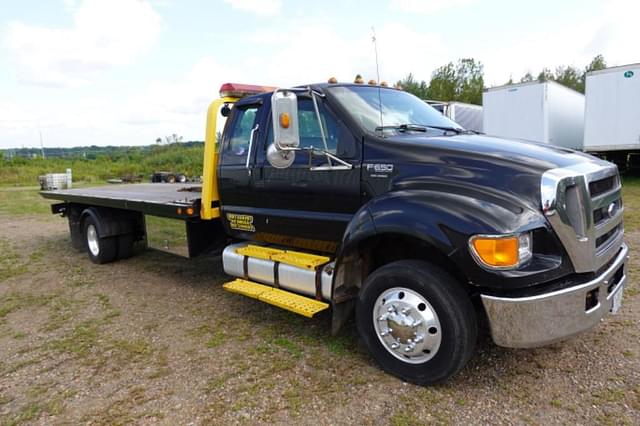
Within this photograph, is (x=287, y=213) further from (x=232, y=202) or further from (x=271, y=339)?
(x=271, y=339)

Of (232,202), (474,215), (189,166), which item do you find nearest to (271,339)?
(232,202)

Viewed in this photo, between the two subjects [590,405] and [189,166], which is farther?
[189,166]

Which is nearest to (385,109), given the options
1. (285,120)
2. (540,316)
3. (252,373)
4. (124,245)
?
(285,120)

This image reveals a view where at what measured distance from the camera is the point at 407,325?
300cm

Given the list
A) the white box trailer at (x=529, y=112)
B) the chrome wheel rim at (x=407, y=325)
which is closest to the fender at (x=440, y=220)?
the chrome wheel rim at (x=407, y=325)

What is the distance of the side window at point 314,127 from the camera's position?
141 inches

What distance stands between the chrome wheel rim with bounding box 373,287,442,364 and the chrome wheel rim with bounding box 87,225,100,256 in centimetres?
511

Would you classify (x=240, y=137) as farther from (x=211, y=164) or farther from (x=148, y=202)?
(x=148, y=202)

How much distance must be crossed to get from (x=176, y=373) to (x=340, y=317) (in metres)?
1.30

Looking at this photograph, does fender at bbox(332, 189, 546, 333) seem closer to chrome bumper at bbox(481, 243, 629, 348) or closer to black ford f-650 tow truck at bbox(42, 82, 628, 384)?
black ford f-650 tow truck at bbox(42, 82, 628, 384)

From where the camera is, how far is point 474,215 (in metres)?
2.69

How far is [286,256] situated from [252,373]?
106 centimetres

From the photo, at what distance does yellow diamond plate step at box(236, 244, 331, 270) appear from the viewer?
3.77 meters

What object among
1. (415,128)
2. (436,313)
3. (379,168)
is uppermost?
(415,128)
